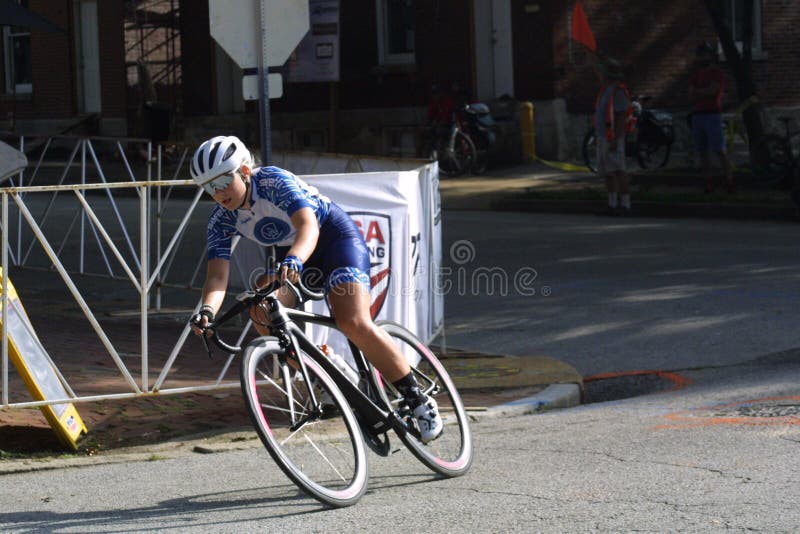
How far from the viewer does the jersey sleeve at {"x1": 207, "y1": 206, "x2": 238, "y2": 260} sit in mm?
5723

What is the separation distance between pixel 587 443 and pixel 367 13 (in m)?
21.7

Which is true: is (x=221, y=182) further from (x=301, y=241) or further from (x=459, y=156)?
(x=459, y=156)

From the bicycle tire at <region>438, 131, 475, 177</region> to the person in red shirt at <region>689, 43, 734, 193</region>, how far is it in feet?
16.5

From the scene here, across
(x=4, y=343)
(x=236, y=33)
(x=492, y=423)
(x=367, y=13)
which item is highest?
(x=367, y=13)

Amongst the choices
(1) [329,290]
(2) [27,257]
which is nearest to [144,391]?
(1) [329,290]

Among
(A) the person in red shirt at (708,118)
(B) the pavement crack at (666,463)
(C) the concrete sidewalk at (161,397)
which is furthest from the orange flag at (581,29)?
(B) the pavement crack at (666,463)

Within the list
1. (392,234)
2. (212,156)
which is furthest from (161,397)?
(212,156)

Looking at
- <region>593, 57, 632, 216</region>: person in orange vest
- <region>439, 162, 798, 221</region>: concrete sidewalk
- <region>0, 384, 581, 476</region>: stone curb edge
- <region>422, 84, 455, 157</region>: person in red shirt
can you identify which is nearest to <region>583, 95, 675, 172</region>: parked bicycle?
<region>439, 162, 798, 221</region>: concrete sidewalk

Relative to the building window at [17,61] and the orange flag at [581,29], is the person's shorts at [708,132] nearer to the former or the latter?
the orange flag at [581,29]

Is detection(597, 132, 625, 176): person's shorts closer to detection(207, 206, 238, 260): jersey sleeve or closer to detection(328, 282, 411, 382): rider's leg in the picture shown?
detection(328, 282, 411, 382): rider's leg

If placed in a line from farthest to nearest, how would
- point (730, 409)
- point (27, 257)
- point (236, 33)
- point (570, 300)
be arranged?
point (27, 257) → point (570, 300) → point (236, 33) → point (730, 409)

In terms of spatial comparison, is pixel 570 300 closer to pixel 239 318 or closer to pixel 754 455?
pixel 239 318

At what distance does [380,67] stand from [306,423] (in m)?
21.8

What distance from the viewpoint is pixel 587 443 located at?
635cm
